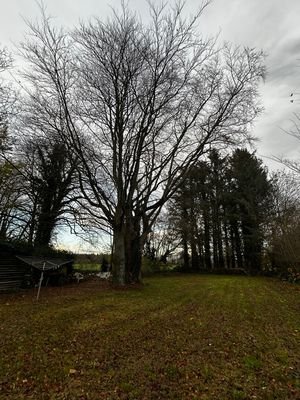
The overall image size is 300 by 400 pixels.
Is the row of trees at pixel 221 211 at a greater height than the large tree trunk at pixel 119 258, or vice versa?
the row of trees at pixel 221 211

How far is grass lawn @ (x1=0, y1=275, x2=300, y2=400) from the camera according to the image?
3.34 meters

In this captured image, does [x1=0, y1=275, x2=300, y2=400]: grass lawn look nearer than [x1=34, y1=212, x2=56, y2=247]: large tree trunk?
Yes

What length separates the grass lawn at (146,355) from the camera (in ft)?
11.0

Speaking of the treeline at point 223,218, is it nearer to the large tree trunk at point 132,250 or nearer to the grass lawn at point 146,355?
the large tree trunk at point 132,250

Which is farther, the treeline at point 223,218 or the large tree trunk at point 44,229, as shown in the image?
the treeline at point 223,218

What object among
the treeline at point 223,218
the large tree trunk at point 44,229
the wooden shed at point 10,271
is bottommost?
the wooden shed at point 10,271

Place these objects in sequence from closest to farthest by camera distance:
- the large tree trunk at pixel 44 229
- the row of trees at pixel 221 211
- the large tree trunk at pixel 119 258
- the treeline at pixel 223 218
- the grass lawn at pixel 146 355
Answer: the grass lawn at pixel 146 355 < the large tree trunk at pixel 119 258 < the large tree trunk at pixel 44 229 < the treeline at pixel 223 218 < the row of trees at pixel 221 211

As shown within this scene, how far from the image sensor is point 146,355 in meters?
4.43

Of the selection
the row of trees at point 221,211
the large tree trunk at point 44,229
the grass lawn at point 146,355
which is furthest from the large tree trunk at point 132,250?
the row of trees at point 221,211

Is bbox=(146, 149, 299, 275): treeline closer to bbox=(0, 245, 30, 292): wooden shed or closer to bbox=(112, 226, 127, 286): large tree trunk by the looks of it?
bbox=(112, 226, 127, 286): large tree trunk

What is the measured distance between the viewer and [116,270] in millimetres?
13383

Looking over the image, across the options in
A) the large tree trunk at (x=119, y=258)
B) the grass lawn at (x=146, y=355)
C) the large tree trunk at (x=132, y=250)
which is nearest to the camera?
the grass lawn at (x=146, y=355)

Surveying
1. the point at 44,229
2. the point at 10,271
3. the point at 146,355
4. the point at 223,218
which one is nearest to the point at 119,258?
the point at 10,271

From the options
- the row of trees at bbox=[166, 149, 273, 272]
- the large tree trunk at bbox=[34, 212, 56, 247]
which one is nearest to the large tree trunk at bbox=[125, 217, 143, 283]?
the large tree trunk at bbox=[34, 212, 56, 247]
